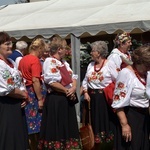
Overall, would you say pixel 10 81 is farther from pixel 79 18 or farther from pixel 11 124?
pixel 79 18

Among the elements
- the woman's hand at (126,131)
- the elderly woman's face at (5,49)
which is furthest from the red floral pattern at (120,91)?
the elderly woman's face at (5,49)

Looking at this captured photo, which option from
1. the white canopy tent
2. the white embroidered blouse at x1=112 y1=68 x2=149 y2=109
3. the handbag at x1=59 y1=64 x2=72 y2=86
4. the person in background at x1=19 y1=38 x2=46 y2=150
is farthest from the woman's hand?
the white canopy tent

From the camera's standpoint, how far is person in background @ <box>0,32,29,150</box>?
4230 mm

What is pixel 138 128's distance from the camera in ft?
12.4

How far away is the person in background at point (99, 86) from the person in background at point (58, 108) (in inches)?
22.4

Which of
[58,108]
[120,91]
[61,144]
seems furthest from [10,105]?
[120,91]

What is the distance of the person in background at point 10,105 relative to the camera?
13.9 feet

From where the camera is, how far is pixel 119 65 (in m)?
5.73

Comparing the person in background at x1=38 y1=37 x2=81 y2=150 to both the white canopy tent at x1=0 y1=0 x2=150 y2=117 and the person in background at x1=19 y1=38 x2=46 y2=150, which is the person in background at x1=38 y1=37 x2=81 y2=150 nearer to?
the person in background at x1=19 y1=38 x2=46 y2=150

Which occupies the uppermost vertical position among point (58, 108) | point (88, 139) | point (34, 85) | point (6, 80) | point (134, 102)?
point (6, 80)

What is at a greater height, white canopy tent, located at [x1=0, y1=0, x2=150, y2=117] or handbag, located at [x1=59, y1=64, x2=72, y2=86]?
white canopy tent, located at [x1=0, y1=0, x2=150, y2=117]

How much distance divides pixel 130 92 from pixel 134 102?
10 cm

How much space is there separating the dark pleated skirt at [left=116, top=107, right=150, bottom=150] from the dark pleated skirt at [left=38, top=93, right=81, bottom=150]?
4.76 feet

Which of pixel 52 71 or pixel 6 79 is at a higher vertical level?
pixel 6 79
